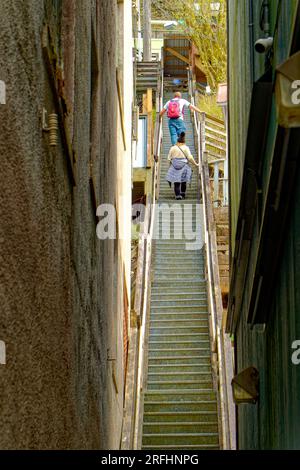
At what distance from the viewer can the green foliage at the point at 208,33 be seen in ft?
112

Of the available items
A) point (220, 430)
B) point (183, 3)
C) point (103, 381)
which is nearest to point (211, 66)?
point (183, 3)

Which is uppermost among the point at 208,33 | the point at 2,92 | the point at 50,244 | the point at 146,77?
the point at 208,33

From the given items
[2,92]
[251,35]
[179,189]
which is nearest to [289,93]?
[2,92]

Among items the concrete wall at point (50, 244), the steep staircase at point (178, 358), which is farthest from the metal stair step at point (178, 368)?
the concrete wall at point (50, 244)

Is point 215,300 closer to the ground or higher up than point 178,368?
higher up

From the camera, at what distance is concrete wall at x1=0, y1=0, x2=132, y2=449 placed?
392cm

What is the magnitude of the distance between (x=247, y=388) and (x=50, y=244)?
3317 mm

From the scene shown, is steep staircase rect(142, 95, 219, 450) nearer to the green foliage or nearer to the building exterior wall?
the building exterior wall

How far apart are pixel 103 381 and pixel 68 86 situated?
404 centimetres

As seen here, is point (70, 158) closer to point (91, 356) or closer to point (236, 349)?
point (91, 356)

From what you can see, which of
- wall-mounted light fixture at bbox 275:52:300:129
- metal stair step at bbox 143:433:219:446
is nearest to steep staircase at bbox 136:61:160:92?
metal stair step at bbox 143:433:219:446

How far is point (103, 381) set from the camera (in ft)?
31.6

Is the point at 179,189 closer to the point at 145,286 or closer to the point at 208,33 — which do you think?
the point at 145,286

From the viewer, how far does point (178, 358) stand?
570 inches
